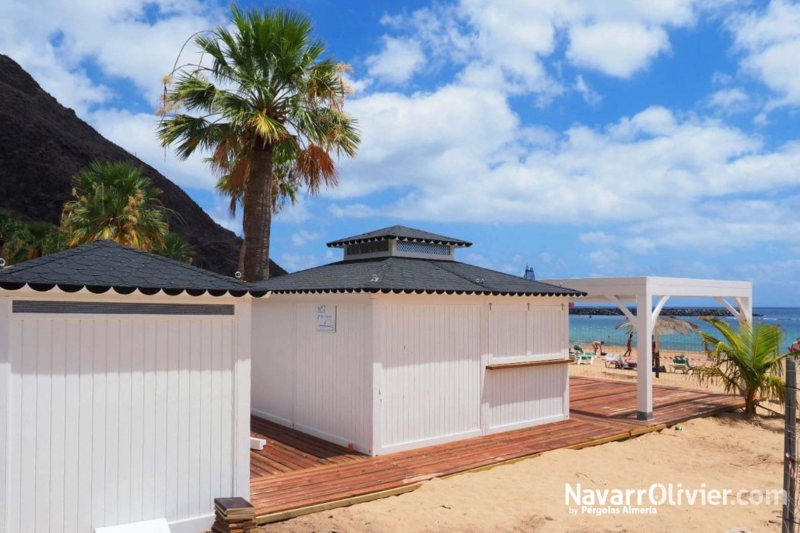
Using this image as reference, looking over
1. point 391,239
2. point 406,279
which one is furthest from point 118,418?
point 391,239

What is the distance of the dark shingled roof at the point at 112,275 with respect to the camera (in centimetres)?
511

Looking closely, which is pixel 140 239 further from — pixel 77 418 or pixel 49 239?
pixel 77 418

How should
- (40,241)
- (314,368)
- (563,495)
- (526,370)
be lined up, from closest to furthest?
(563,495) → (314,368) → (526,370) → (40,241)

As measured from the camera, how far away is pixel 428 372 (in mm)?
9273

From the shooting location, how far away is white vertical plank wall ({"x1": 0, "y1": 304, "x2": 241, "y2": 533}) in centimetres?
509

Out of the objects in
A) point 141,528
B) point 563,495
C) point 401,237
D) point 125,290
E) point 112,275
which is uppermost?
point 401,237

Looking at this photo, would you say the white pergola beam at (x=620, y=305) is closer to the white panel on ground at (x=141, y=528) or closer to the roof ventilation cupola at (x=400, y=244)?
the roof ventilation cupola at (x=400, y=244)

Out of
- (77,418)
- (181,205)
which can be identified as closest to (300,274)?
(77,418)

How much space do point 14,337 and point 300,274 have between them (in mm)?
7036

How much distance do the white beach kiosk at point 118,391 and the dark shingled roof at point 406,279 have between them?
9.52 feet

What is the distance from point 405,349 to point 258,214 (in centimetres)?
619

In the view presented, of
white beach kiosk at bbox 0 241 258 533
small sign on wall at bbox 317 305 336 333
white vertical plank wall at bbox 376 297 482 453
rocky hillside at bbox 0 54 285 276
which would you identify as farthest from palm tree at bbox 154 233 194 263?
rocky hillside at bbox 0 54 285 276

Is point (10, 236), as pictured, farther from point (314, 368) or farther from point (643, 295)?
point (643, 295)

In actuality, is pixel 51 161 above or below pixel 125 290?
above
